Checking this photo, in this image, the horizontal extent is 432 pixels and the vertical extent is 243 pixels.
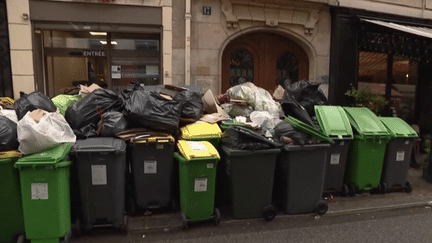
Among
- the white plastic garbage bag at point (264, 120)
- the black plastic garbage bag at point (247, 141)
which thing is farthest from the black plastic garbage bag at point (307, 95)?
the black plastic garbage bag at point (247, 141)

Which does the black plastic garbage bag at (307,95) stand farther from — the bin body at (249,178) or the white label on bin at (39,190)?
the white label on bin at (39,190)

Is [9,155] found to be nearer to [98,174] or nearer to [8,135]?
[8,135]

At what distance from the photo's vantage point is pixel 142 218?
4.32 meters

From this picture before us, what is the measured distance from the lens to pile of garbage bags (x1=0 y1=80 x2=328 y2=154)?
360 centimetres

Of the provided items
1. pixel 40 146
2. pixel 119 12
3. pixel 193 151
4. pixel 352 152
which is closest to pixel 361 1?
pixel 352 152

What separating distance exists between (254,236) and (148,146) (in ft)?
5.60

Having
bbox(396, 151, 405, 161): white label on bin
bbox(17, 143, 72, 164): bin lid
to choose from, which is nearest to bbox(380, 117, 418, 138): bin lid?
bbox(396, 151, 405, 161): white label on bin

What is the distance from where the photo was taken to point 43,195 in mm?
3404

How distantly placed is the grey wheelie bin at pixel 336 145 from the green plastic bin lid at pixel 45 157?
11.7 feet

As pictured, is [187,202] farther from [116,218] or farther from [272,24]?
[272,24]

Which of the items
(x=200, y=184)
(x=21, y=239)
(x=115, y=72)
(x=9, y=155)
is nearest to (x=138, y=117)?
(x=200, y=184)

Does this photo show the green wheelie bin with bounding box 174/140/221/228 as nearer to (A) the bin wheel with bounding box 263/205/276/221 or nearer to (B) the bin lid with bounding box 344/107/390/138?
(A) the bin wheel with bounding box 263/205/276/221

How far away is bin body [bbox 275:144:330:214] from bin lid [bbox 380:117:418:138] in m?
1.61

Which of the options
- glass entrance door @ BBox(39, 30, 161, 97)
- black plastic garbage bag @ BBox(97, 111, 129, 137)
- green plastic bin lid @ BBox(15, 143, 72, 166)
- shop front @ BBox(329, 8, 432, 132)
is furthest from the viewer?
shop front @ BBox(329, 8, 432, 132)
